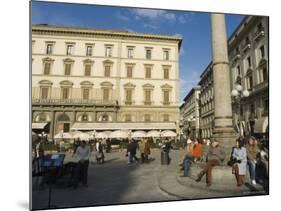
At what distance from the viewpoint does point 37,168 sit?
4.24 meters

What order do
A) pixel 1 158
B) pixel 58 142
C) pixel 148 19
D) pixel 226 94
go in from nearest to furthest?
1. pixel 1 158
2. pixel 58 142
3. pixel 148 19
4. pixel 226 94

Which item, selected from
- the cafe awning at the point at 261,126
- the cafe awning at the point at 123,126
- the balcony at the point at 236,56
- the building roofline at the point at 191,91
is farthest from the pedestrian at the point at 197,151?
the balcony at the point at 236,56

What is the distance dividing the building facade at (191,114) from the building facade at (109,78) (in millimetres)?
259

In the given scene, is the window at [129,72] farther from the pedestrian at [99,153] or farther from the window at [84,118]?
the pedestrian at [99,153]

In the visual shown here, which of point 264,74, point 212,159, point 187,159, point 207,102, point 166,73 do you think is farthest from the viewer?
point 207,102

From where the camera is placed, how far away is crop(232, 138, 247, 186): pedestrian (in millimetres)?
4895

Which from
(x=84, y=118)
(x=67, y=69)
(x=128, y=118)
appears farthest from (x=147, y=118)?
(x=67, y=69)

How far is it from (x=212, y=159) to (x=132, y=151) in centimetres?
150

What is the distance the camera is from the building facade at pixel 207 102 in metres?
5.38

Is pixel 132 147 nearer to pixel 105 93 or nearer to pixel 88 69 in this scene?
pixel 105 93

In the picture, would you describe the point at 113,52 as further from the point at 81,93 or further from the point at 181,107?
the point at 181,107

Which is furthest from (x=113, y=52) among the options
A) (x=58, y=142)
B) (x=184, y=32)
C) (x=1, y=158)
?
(x=1, y=158)

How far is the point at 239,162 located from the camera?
4.96 metres
